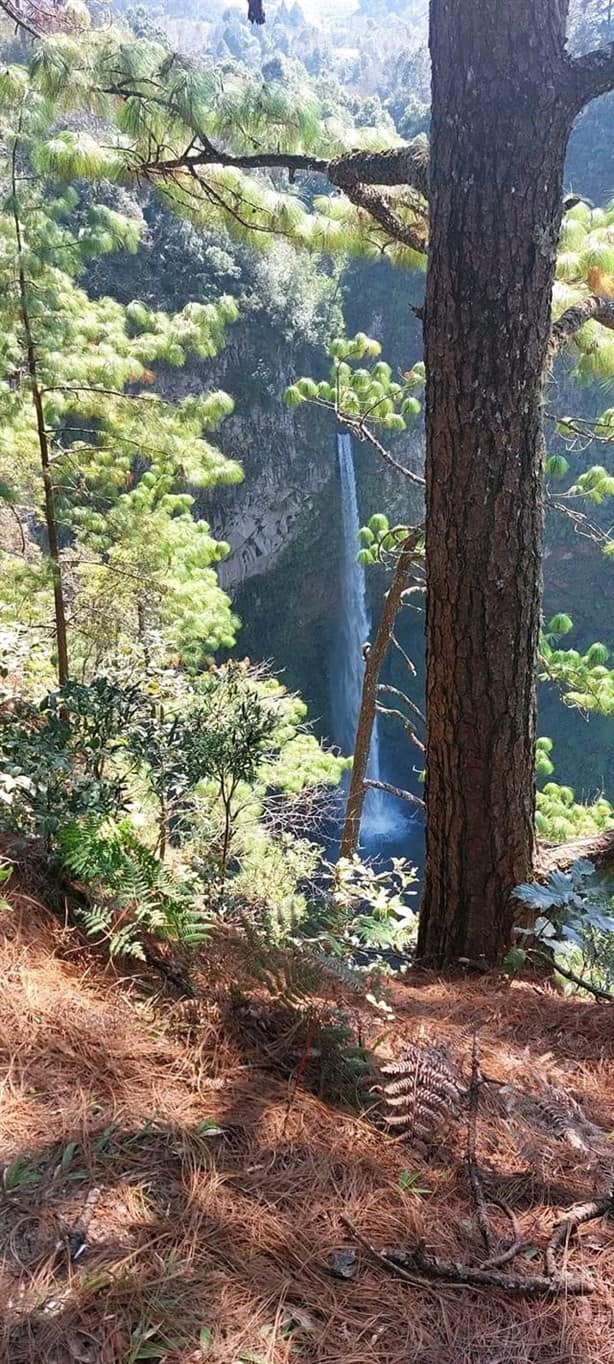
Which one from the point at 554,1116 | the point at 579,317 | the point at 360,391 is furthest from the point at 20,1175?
the point at 360,391

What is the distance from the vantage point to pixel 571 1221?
3.05ft

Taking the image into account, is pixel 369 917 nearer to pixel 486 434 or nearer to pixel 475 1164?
pixel 475 1164

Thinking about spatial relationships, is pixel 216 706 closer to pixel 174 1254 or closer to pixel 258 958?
pixel 258 958

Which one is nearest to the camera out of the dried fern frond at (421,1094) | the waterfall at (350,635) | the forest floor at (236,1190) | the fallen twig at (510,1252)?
the forest floor at (236,1190)

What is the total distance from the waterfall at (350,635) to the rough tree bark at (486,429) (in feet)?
39.1

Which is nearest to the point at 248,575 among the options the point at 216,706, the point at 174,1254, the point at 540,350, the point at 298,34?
the point at 216,706

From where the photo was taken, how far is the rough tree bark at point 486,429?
5.15ft

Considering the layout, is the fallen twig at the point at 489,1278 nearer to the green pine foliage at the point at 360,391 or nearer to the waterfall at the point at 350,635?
the green pine foliage at the point at 360,391

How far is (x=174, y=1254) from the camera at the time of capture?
0.82 meters

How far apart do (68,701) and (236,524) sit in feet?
42.4

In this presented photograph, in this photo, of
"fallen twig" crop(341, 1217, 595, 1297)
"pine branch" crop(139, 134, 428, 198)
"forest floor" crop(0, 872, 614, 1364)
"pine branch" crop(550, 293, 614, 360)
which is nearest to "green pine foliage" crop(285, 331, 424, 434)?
"pine branch" crop(139, 134, 428, 198)

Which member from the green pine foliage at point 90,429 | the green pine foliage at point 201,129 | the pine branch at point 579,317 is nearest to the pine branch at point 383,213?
the green pine foliage at point 201,129

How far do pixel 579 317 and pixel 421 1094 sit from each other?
2.25 metres

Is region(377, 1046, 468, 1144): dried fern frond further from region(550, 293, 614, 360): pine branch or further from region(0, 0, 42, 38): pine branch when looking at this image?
region(0, 0, 42, 38): pine branch
